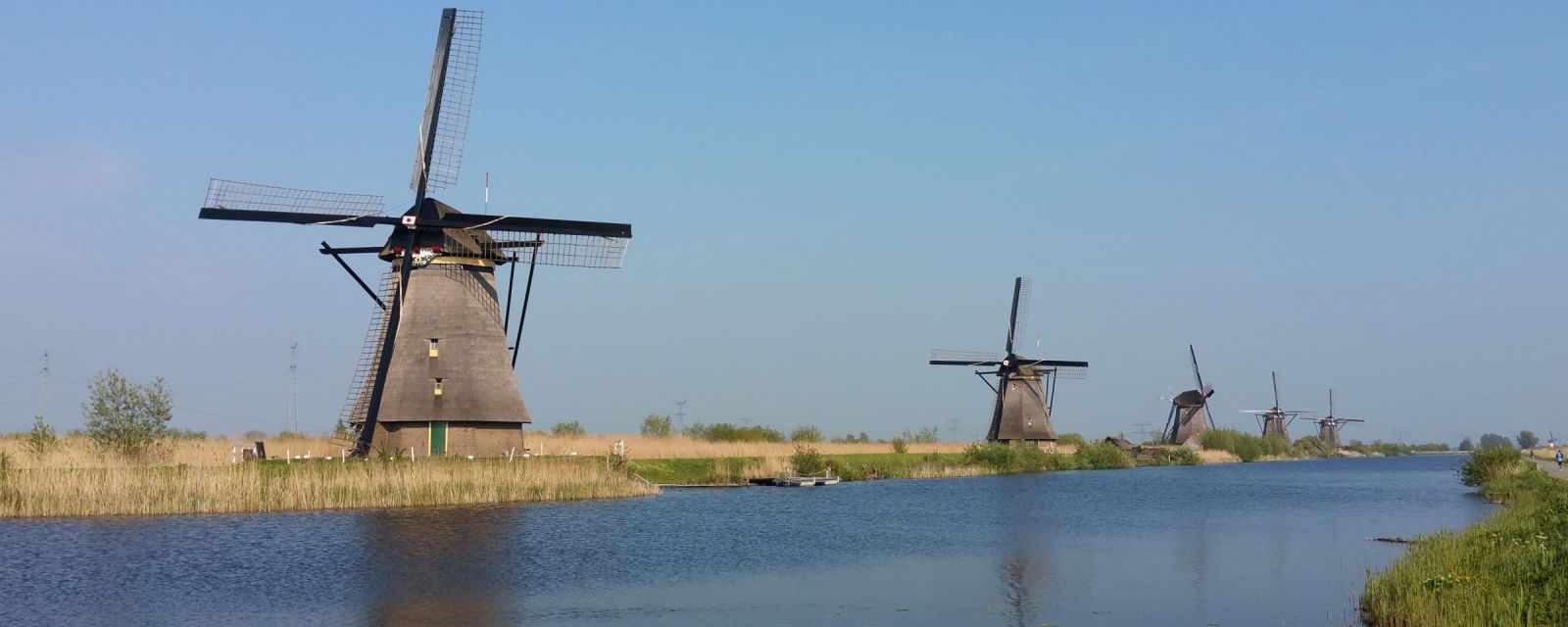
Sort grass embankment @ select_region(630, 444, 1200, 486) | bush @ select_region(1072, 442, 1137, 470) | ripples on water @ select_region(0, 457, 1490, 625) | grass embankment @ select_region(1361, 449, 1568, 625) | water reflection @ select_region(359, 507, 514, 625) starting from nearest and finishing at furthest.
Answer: grass embankment @ select_region(1361, 449, 1568, 625)
water reflection @ select_region(359, 507, 514, 625)
ripples on water @ select_region(0, 457, 1490, 625)
grass embankment @ select_region(630, 444, 1200, 486)
bush @ select_region(1072, 442, 1137, 470)

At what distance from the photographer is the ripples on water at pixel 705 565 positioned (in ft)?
57.2

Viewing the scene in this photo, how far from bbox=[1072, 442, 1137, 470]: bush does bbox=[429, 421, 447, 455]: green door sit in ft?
130

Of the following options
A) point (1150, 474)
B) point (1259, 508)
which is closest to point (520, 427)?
point (1259, 508)

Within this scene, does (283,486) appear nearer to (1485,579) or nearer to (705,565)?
(705,565)

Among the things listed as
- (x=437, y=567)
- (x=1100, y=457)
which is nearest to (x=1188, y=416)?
(x=1100, y=457)

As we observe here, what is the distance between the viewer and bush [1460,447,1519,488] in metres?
43.0

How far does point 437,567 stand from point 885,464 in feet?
105

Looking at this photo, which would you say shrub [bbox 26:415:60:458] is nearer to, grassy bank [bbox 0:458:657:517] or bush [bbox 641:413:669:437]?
grassy bank [bbox 0:458:657:517]

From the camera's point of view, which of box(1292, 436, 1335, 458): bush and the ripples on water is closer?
the ripples on water

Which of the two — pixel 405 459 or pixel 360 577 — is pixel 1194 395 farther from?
pixel 360 577

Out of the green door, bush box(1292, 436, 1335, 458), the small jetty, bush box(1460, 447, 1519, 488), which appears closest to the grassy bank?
the green door

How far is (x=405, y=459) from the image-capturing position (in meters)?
32.1

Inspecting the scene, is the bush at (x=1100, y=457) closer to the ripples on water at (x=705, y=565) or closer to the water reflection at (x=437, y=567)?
the ripples on water at (x=705, y=565)

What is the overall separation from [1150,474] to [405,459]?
133ft
